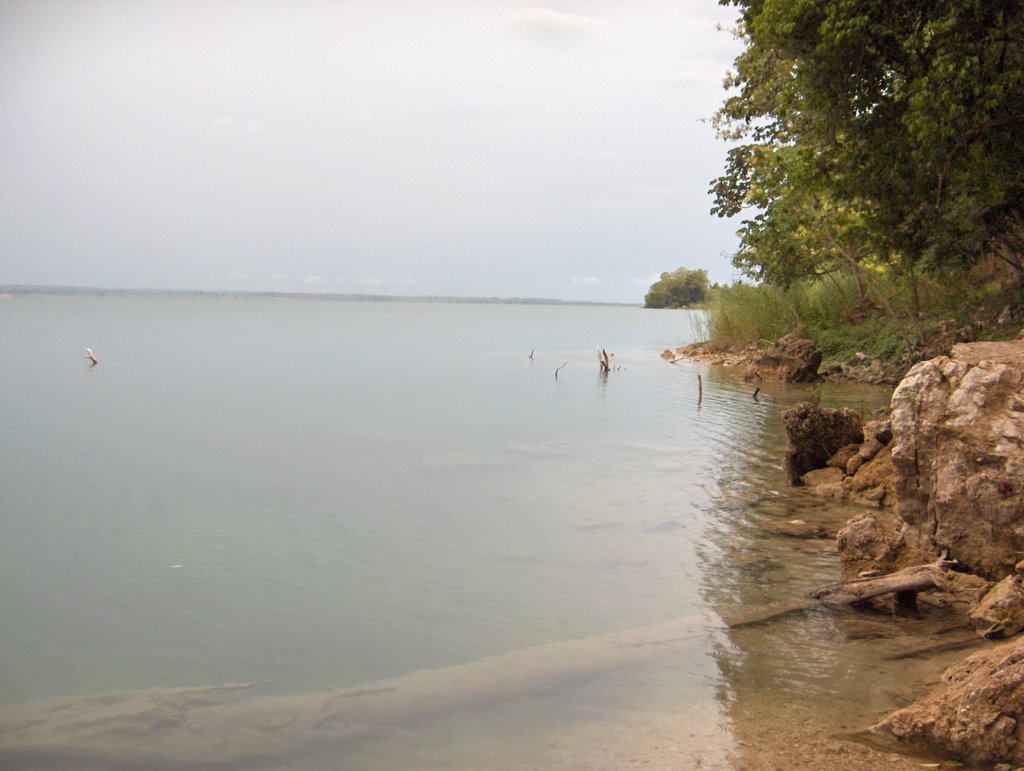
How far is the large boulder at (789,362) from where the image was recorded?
26.4 metres

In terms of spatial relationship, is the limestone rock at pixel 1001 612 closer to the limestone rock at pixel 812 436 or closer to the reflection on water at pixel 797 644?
the reflection on water at pixel 797 644

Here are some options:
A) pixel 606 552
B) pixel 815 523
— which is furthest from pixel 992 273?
pixel 606 552

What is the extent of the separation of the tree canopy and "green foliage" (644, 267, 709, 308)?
322 feet

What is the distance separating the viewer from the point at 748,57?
19781mm

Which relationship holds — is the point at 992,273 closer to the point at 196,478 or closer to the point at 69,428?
the point at 196,478

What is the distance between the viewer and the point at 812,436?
12570mm

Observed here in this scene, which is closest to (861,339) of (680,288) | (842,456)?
(842,456)

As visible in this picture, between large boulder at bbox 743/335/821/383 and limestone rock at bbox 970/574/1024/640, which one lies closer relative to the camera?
limestone rock at bbox 970/574/1024/640

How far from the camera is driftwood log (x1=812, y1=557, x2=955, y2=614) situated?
693cm

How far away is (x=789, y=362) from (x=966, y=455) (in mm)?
19770

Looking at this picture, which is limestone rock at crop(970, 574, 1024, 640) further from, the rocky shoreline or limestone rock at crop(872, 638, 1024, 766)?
limestone rock at crop(872, 638, 1024, 766)

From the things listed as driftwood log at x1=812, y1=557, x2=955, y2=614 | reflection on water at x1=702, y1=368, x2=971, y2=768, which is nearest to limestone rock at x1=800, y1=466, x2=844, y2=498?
reflection on water at x1=702, y1=368, x2=971, y2=768

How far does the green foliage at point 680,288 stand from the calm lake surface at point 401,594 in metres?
99.2

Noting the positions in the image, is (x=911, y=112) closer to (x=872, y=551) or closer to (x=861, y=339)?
(x=872, y=551)
